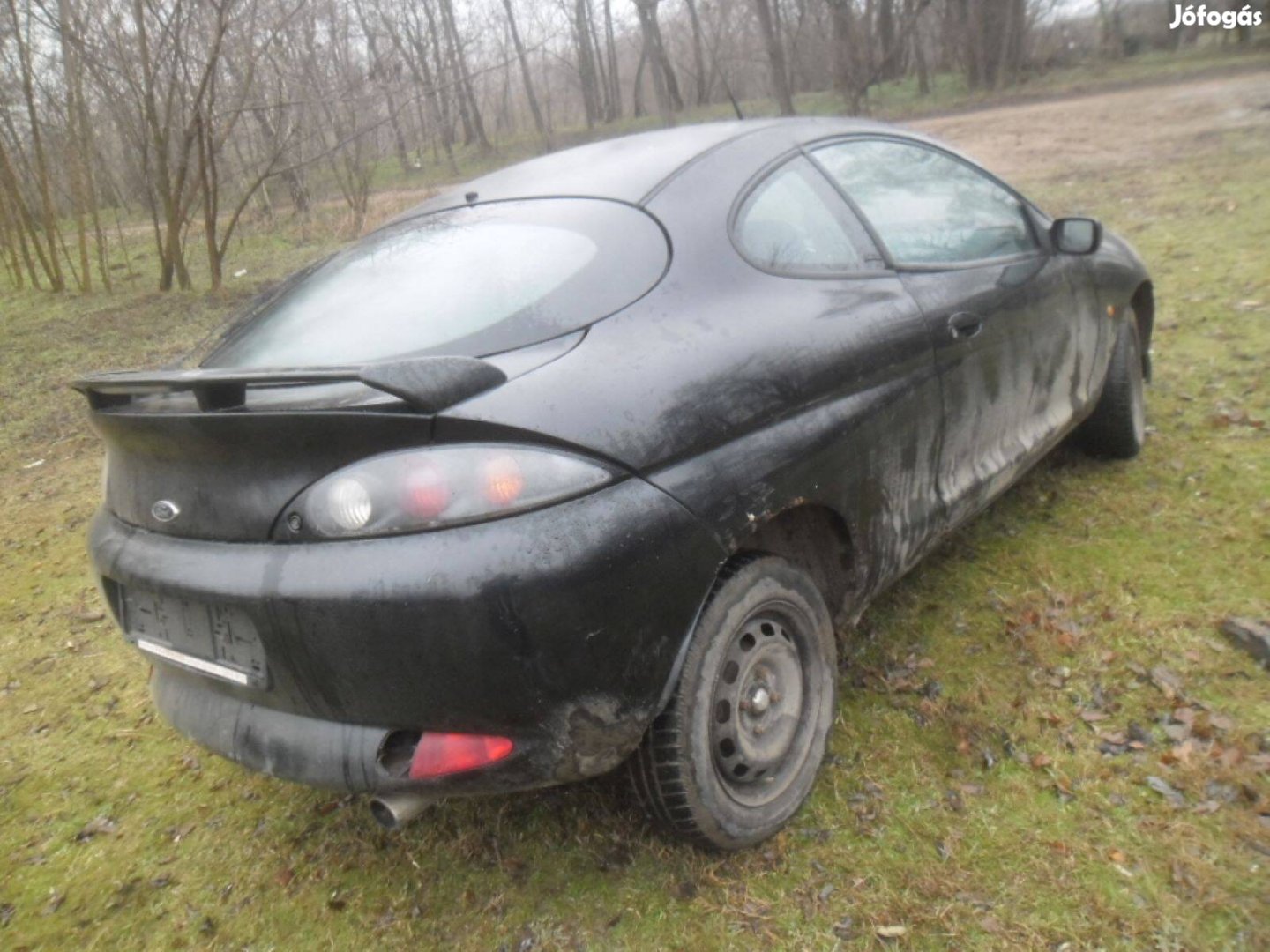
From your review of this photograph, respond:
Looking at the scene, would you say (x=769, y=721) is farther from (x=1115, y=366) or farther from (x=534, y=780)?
(x=1115, y=366)

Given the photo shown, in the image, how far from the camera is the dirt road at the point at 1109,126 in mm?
12648

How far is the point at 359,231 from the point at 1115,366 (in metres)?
12.4

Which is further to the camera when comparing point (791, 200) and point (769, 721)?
point (791, 200)

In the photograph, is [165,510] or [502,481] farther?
[165,510]

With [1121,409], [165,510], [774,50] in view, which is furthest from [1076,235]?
[774,50]

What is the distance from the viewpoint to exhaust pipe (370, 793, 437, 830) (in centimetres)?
188

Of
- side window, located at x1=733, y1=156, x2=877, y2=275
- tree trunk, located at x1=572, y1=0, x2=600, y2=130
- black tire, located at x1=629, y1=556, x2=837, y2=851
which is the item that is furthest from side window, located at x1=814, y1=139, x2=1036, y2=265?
tree trunk, located at x1=572, y1=0, x2=600, y2=130

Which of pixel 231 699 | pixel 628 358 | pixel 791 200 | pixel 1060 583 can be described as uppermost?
pixel 791 200

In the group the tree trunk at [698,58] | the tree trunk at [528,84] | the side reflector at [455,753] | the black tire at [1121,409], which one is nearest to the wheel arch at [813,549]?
the side reflector at [455,753]

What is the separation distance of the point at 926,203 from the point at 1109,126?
1551 centimetres

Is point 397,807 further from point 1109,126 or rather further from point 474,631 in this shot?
point 1109,126

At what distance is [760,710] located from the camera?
2242 mm

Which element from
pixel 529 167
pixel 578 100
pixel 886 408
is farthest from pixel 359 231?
pixel 578 100

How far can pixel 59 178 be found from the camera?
14.2 meters
